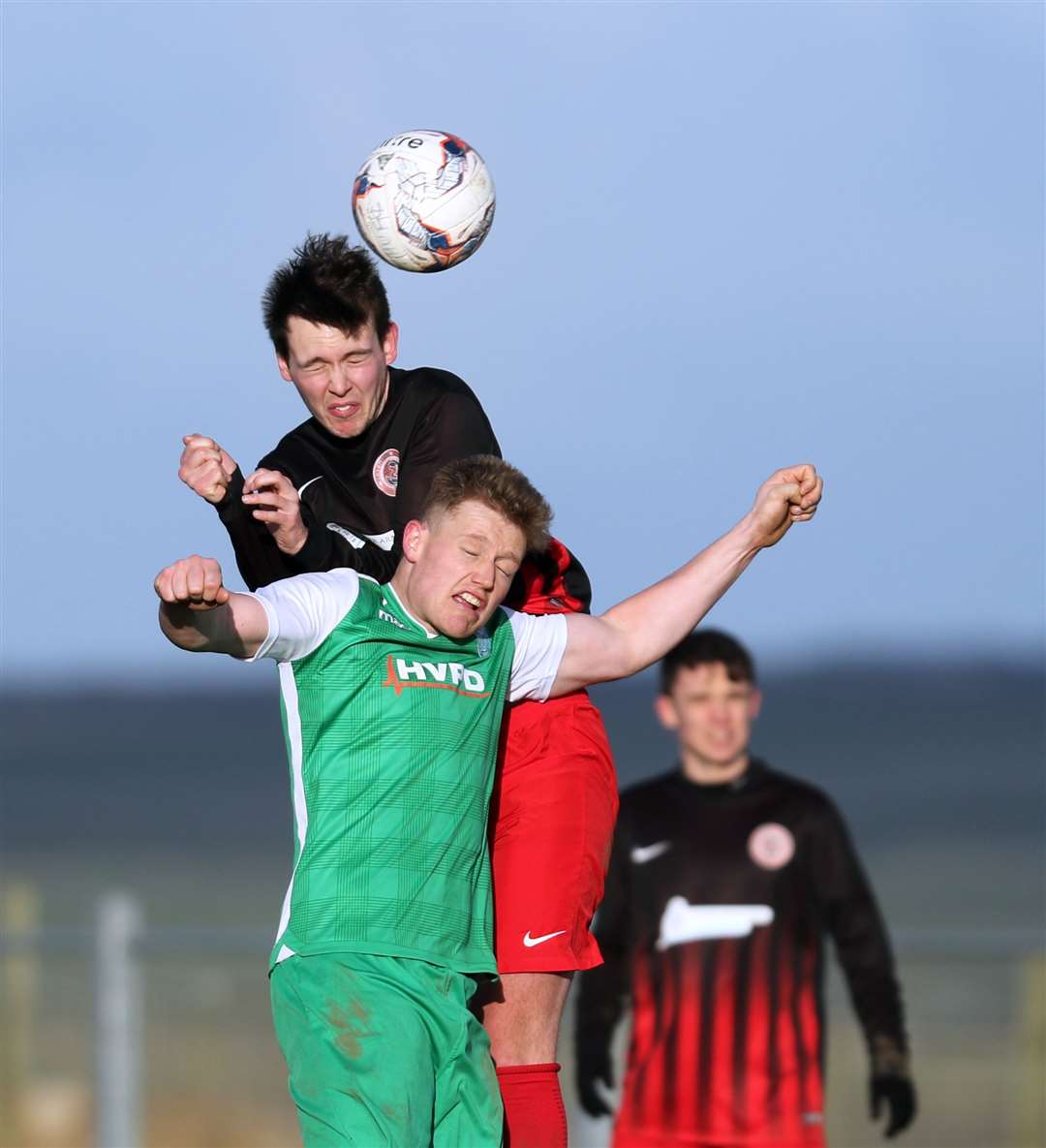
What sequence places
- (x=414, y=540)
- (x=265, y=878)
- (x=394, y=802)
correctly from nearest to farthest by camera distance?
1. (x=394, y=802)
2. (x=414, y=540)
3. (x=265, y=878)

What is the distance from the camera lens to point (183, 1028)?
47.4 feet

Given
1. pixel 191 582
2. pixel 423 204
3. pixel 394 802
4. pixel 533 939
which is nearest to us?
pixel 191 582

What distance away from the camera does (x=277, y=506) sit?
16.6 feet

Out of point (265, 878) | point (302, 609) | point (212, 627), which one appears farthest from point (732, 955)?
point (265, 878)

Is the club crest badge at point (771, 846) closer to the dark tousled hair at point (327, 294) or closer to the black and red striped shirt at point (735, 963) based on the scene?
the black and red striped shirt at point (735, 963)

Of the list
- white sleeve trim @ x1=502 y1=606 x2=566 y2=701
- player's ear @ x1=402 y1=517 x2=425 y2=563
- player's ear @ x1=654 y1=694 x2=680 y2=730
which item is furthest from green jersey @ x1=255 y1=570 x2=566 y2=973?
player's ear @ x1=654 y1=694 x2=680 y2=730

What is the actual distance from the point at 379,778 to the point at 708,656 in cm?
307

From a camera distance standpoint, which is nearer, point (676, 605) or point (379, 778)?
point (379, 778)

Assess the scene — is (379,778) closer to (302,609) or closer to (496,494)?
(302,609)

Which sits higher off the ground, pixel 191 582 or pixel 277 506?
pixel 277 506

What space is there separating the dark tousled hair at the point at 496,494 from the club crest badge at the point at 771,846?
2685 mm

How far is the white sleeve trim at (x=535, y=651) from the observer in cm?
528

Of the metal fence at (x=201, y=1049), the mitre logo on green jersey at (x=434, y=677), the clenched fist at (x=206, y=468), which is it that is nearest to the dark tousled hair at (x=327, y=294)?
the clenched fist at (x=206, y=468)

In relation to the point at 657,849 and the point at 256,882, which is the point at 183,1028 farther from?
the point at 256,882
